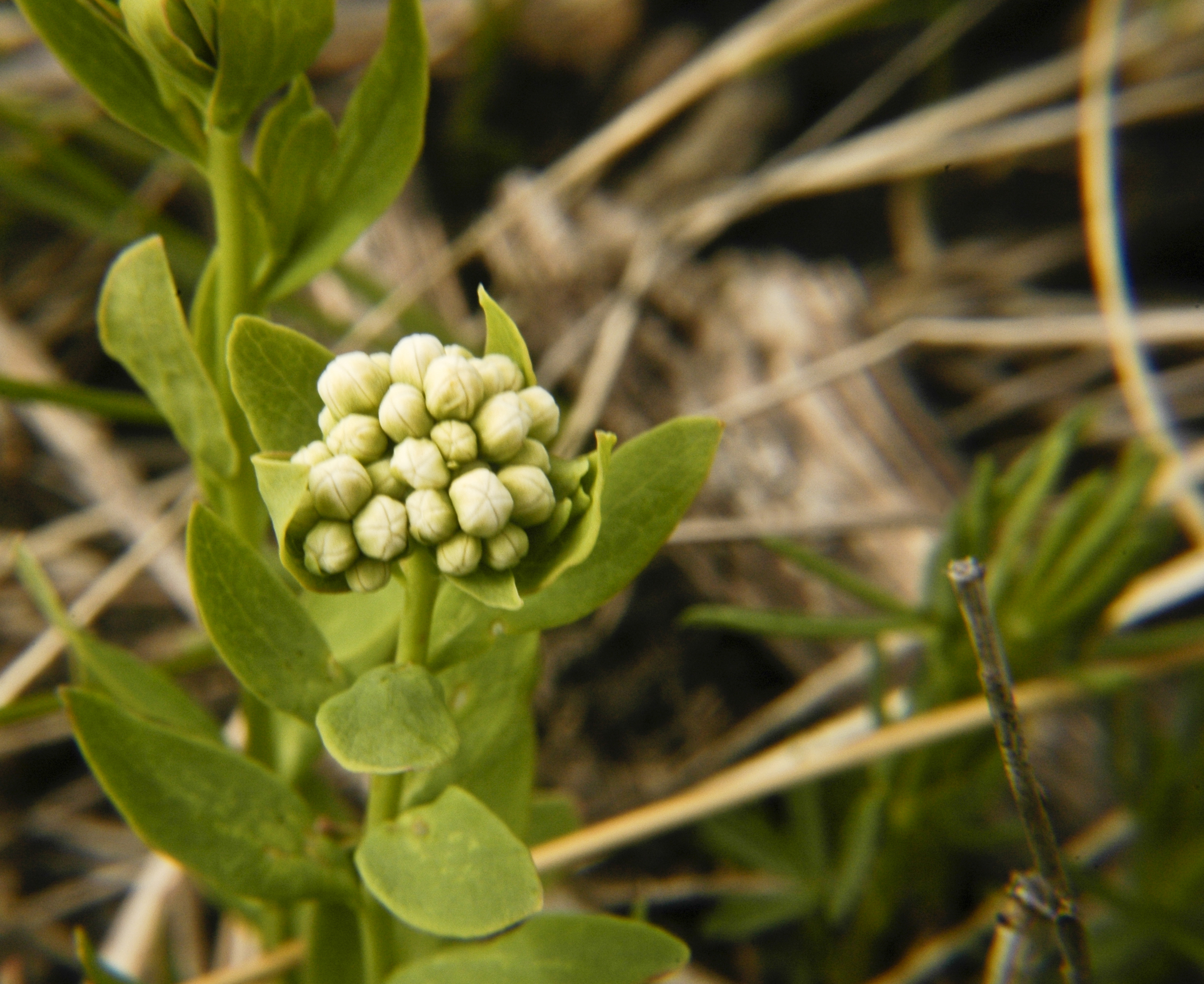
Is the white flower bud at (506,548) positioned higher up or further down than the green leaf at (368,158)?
further down

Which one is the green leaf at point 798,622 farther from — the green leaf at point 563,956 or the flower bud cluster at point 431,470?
the flower bud cluster at point 431,470

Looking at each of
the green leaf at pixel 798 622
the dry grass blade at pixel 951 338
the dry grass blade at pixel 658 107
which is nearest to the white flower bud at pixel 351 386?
the green leaf at pixel 798 622

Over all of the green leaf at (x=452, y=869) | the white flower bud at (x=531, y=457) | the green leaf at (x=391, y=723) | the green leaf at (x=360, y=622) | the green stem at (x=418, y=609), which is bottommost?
the green leaf at (x=452, y=869)

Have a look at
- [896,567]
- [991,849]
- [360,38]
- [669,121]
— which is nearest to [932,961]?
[991,849]

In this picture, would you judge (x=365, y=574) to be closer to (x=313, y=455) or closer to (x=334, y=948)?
(x=313, y=455)

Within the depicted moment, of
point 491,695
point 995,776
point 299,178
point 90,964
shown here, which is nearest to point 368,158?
point 299,178

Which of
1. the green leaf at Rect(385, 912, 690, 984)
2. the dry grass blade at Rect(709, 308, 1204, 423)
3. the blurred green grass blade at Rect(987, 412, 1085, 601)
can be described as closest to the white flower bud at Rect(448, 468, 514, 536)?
the green leaf at Rect(385, 912, 690, 984)

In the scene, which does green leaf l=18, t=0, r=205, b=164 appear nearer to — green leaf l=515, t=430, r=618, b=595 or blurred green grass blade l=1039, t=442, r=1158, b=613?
green leaf l=515, t=430, r=618, b=595
